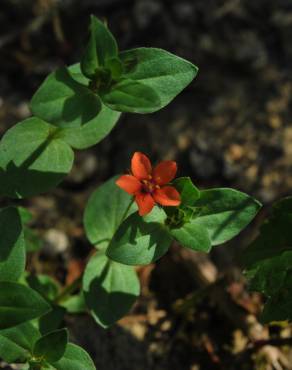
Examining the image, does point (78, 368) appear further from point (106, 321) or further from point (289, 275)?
point (289, 275)

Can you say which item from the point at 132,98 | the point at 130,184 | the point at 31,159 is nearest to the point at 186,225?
the point at 130,184

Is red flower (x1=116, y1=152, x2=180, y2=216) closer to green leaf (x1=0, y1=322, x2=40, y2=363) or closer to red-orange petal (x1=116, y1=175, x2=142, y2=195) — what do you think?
red-orange petal (x1=116, y1=175, x2=142, y2=195)

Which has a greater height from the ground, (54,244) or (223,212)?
(223,212)

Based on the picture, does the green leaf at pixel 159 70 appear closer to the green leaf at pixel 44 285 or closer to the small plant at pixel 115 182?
the small plant at pixel 115 182

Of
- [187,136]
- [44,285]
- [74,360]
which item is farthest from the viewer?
[187,136]

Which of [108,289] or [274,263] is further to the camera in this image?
[108,289]

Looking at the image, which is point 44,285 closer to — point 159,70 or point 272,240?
point 272,240
